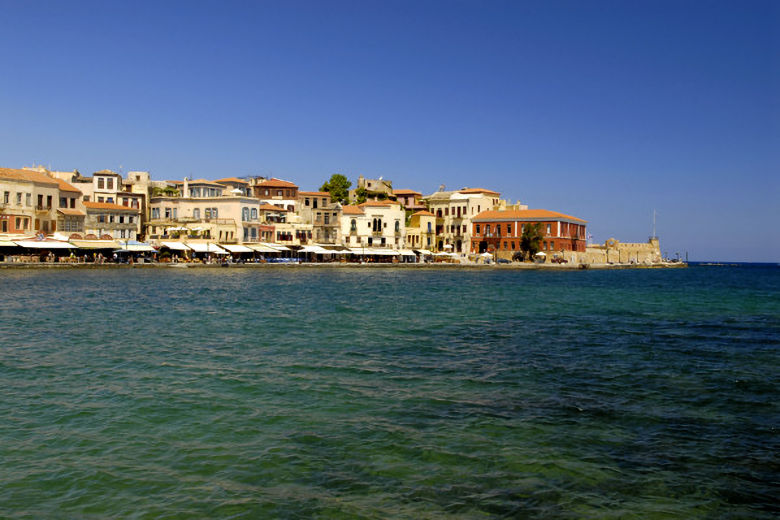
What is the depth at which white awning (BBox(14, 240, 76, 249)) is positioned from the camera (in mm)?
55438

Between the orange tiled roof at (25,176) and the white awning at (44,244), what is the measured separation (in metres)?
6.81

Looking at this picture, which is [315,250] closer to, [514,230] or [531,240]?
[514,230]

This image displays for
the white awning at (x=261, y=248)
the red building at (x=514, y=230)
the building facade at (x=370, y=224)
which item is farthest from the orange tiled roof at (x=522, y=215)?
the white awning at (x=261, y=248)

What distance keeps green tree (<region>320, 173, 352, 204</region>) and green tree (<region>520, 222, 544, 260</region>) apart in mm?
29029

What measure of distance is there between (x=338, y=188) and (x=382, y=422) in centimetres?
8891

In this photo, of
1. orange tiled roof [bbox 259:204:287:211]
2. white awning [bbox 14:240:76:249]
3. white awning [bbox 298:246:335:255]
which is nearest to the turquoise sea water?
white awning [bbox 14:240:76:249]

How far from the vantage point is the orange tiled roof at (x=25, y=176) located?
58.1 meters

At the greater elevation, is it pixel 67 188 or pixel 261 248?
pixel 67 188

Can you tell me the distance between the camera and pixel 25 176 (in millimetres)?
59875

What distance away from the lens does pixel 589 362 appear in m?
16.2

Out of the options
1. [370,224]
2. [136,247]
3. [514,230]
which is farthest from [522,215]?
[136,247]

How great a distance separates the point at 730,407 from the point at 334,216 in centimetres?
7142

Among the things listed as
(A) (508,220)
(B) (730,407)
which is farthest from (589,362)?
(A) (508,220)

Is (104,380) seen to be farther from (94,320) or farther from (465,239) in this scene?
(465,239)
